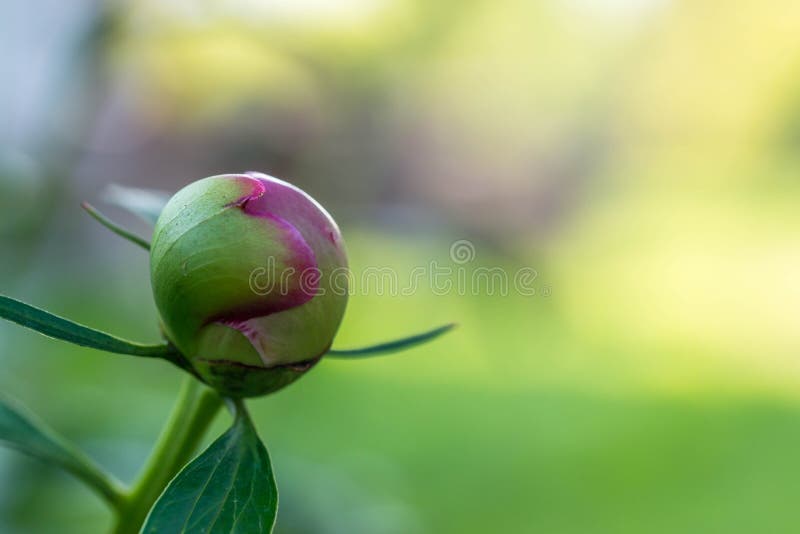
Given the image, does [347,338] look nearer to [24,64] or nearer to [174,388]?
[174,388]

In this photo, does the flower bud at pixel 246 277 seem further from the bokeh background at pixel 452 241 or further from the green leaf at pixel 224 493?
the bokeh background at pixel 452 241

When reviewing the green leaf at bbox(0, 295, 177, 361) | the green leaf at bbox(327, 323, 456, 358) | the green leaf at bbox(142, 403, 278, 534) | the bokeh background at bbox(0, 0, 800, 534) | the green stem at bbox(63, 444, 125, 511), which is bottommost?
the bokeh background at bbox(0, 0, 800, 534)

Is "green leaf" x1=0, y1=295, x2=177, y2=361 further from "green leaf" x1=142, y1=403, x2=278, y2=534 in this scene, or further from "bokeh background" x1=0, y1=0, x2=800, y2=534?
"bokeh background" x1=0, y1=0, x2=800, y2=534

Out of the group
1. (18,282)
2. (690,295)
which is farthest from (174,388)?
(690,295)

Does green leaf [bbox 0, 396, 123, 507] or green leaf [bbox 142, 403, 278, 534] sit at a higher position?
green leaf [bbox 142, 403, 278, 534]

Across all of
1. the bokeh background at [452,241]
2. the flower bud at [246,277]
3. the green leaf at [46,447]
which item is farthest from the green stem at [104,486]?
the bokeh background at [452,241]

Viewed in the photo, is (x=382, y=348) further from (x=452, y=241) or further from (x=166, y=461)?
(x=452, y=241)

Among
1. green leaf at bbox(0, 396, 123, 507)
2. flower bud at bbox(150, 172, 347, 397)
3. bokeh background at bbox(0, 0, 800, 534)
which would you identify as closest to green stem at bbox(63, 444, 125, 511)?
green leaf at bbox(0, 396, 123, 507)
